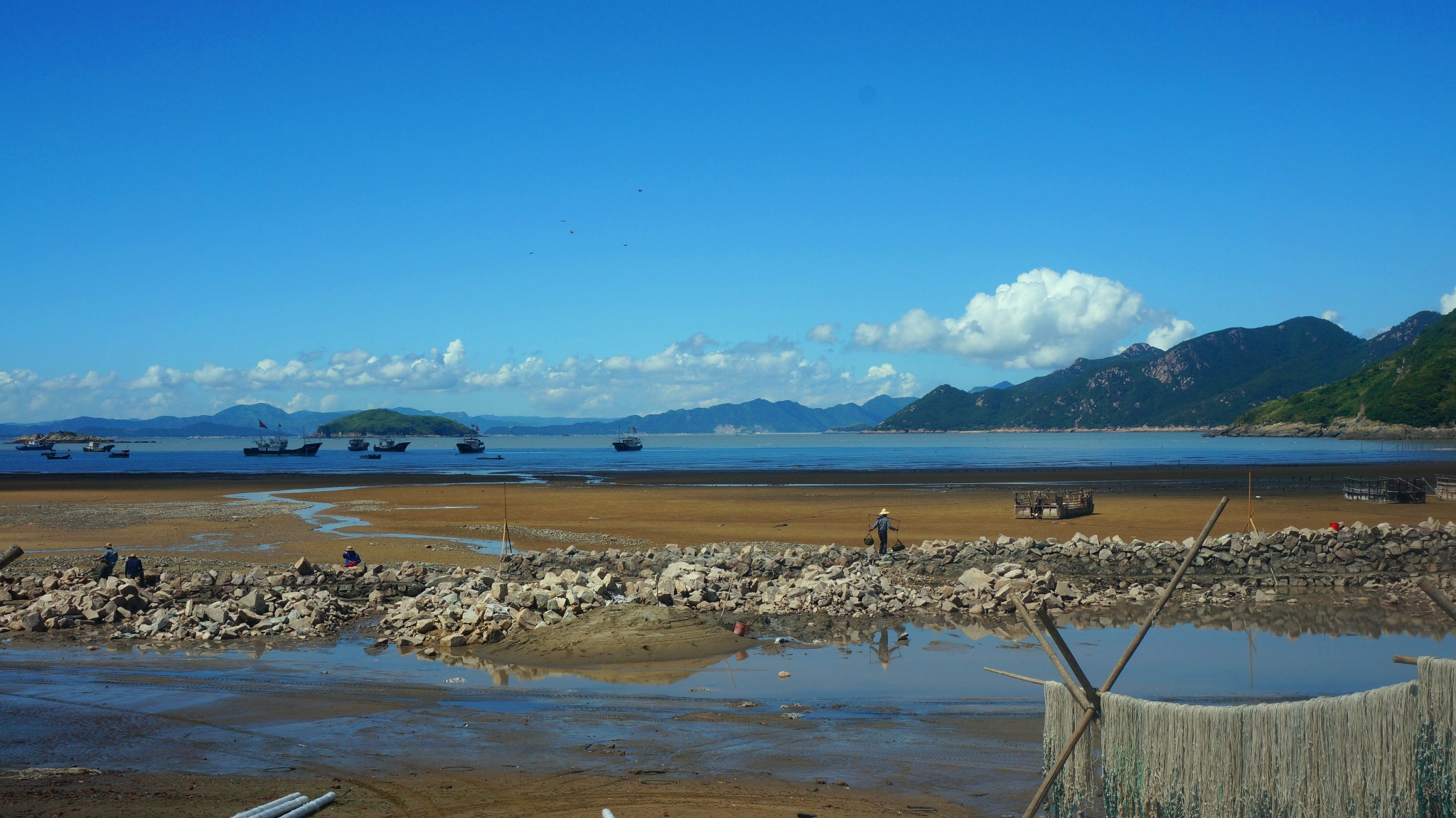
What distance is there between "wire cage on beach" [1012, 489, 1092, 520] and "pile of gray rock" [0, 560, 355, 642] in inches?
1127

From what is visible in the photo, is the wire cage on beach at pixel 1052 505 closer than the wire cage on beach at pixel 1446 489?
Yes

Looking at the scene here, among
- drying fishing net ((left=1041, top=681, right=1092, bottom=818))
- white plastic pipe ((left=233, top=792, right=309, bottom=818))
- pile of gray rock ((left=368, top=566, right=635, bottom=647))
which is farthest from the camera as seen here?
pile of gray rock ((left=368, top=566, right=635, bottom=647))

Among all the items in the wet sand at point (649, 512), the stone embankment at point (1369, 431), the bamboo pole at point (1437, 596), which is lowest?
the wet sand at point (649, 512)

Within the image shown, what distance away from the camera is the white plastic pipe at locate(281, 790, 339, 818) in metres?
8.60

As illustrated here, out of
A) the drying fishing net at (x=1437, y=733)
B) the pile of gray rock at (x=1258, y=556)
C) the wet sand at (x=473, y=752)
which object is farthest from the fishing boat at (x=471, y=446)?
the drying fishing net at (x=1437, y=733)

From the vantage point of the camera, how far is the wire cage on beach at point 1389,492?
4138 cm

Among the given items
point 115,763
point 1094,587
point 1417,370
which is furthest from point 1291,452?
point 115,763

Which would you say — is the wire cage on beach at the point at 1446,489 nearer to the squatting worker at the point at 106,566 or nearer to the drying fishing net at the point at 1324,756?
the drying fishing net at the point at 1324,756

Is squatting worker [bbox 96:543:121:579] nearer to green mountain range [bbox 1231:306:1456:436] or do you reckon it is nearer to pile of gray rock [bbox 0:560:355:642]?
pile of gray rock [bbox 0:560:355:642]

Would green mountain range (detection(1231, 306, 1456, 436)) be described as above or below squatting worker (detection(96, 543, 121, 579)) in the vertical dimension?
above

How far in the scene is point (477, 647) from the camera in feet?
55.7

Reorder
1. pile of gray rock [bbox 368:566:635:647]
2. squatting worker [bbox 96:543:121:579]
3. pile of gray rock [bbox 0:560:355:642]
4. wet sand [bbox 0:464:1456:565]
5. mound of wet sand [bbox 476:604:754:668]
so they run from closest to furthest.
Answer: mound of wet sand [bbox 476:604:754:668] → pile of gray rock [bbox 368:566:635:647] → pile of gray rock [bbox 0:560:355:642] → squatting worker [bbox 96:543:121:579] → wet sand [bbox 0:464:1456:565]

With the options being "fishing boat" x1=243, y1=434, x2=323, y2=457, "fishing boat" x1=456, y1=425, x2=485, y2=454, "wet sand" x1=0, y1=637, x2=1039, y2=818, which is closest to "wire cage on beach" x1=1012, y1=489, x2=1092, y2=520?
"wet sand" x1=0, y1=637, x2=1039, y2=818

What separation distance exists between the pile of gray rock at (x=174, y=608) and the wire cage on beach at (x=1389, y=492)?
43.4 meters
